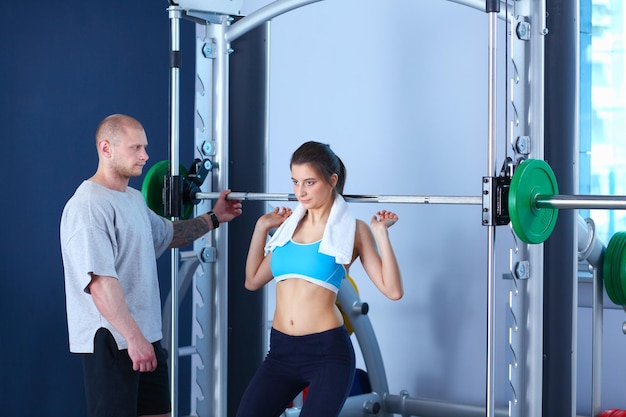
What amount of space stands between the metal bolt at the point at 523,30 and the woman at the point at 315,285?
0.61 m

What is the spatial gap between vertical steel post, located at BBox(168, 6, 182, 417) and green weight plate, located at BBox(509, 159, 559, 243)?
1234 millimetres

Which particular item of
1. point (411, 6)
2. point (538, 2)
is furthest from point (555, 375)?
point (411, 6)

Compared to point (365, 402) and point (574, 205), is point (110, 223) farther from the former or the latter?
point (365, 402)

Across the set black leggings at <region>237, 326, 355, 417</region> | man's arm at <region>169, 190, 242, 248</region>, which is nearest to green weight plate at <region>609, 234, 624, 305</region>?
black leggings at <region>237, 326, 355, 417</region>

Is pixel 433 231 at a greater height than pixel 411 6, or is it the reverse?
pixel 411 6

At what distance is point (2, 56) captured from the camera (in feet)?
12.9

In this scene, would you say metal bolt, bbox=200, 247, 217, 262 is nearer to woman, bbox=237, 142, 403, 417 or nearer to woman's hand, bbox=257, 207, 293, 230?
woman's hand, bbox=257, 207, 293, 230

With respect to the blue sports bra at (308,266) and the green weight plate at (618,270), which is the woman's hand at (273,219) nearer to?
the blue sports bra at (308,266)

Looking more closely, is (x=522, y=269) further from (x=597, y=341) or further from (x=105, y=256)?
(x=105, y=256)

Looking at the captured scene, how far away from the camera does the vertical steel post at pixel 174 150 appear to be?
297 cm

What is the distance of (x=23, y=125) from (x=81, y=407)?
1.32 metres

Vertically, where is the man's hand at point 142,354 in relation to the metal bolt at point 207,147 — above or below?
below

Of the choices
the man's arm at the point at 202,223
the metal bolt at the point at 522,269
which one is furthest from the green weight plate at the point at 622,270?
the man's arm at the point at 202,223

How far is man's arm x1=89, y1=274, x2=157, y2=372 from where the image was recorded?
269 centimetres
